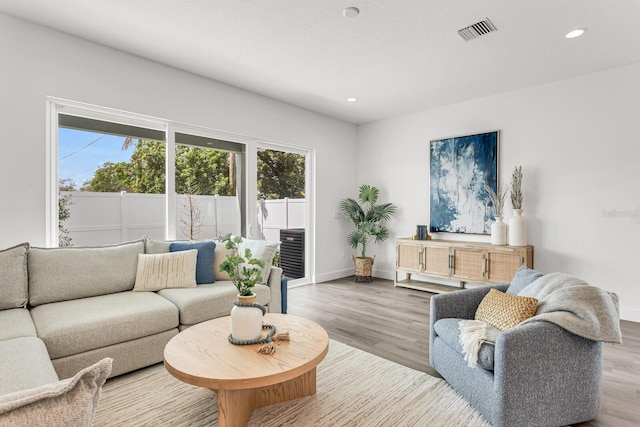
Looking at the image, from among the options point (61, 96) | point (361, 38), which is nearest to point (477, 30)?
point (361, 38)

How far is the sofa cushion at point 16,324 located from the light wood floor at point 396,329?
2278 millimetres

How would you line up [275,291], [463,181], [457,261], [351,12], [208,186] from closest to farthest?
[351,12], [275,291], [208,186], [457,261], [463,181]

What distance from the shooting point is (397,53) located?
3.31 m

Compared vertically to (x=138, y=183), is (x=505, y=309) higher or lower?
lower

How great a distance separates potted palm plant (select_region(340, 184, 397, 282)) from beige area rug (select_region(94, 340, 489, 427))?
3048 mm

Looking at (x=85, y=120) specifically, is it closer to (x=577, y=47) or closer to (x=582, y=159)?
(x=577, y=47)

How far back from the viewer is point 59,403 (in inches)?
23.5

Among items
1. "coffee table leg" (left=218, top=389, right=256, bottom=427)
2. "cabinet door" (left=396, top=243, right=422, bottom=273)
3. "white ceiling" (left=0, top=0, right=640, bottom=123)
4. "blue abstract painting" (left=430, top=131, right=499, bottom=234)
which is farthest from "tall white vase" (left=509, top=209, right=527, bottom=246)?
"coffee table leg" (left=218, top=389, right=256, bottom=427)

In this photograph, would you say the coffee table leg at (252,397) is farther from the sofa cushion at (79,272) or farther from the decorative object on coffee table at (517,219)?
the decorative object on coffee table at (517,219)

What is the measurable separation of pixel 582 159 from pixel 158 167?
4946 millimetres

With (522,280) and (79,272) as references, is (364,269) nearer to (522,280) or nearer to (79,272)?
(522,280)

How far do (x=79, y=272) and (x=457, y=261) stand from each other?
13.8 feet

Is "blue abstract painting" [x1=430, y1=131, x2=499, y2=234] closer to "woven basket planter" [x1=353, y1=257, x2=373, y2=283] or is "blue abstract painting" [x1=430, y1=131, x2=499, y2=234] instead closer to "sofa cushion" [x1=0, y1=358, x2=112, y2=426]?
"woven basket planter" [x1=353, y1=257, x2=373, y2=283]

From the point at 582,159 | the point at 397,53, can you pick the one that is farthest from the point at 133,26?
the point at 582,159
